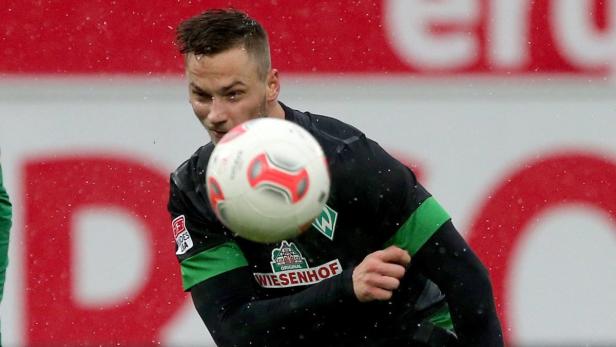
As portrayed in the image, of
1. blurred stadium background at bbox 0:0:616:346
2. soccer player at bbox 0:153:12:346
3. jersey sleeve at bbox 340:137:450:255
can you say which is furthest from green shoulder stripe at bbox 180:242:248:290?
blurred stadium background at bbox 0:0:616:346

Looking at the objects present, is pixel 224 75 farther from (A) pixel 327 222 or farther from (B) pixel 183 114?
(B) pixel 183 114

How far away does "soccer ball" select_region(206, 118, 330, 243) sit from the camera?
3.61 metres

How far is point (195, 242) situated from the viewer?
4.32 metres

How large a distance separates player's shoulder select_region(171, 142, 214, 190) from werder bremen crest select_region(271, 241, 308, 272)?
1.07 ft

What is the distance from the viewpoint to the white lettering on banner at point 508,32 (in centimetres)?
681

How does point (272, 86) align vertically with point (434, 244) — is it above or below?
above

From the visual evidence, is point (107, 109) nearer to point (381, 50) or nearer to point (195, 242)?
point (381, 50)

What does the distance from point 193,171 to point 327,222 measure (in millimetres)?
466

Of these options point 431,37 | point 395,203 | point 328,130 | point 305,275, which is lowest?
point 305,275

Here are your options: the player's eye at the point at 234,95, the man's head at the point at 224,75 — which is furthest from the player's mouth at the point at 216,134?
the player's eye at the point at 234,95

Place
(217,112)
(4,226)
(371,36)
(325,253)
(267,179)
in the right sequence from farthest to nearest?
(371,36), (4,226), (325,253), (217,112), (267,179)

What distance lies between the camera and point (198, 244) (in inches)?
169

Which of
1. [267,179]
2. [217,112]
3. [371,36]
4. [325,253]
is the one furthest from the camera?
[371,36]

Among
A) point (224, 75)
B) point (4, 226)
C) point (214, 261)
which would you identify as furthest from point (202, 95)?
point (4, 226)
